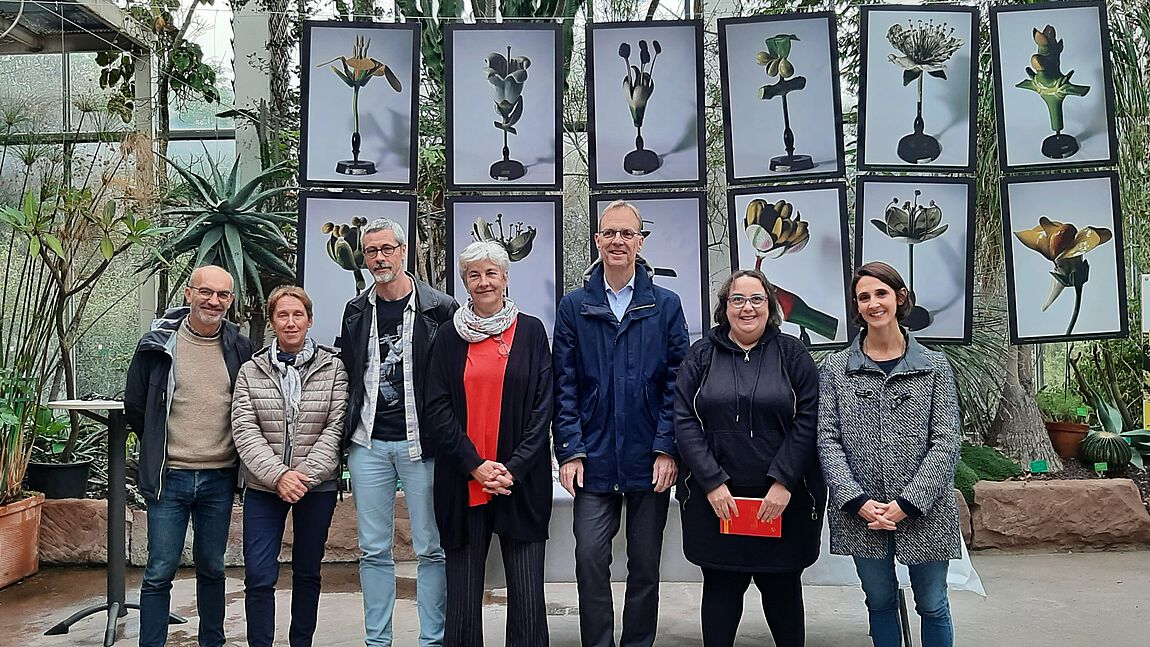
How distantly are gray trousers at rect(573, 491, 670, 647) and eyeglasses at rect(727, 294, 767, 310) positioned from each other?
0.69m

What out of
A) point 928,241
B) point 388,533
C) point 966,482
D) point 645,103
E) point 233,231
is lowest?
point 966,482

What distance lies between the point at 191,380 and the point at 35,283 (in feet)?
10.2

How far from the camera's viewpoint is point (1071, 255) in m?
4.54

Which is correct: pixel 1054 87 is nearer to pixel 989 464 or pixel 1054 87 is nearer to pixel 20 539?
pixel 989 464

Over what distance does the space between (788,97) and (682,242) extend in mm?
806

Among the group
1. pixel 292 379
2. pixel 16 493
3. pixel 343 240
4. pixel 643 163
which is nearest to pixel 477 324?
pixel 292 379

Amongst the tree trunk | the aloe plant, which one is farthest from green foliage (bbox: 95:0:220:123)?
the tree trunk

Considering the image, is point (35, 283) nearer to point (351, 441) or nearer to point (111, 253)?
point (111, 253)

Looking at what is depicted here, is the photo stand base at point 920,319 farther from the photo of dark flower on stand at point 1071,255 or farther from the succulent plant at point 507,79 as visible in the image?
the succulent plant at point 507,79

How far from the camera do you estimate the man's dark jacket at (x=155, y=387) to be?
3551mm

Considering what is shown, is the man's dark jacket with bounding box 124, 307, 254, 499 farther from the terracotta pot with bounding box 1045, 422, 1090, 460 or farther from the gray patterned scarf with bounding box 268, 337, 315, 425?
the terracotta pot with bounding box 1045, 422, 1090, 460

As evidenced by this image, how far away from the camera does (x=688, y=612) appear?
4570mm

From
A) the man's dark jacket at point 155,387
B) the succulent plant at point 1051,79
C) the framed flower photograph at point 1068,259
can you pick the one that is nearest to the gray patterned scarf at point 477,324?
the man's dark jacket at point 155,387

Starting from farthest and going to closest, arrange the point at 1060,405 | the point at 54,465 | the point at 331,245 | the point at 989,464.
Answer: the point at 1060,405 → the point at 989,464 → the point at 54,465 → the point at 331,245
